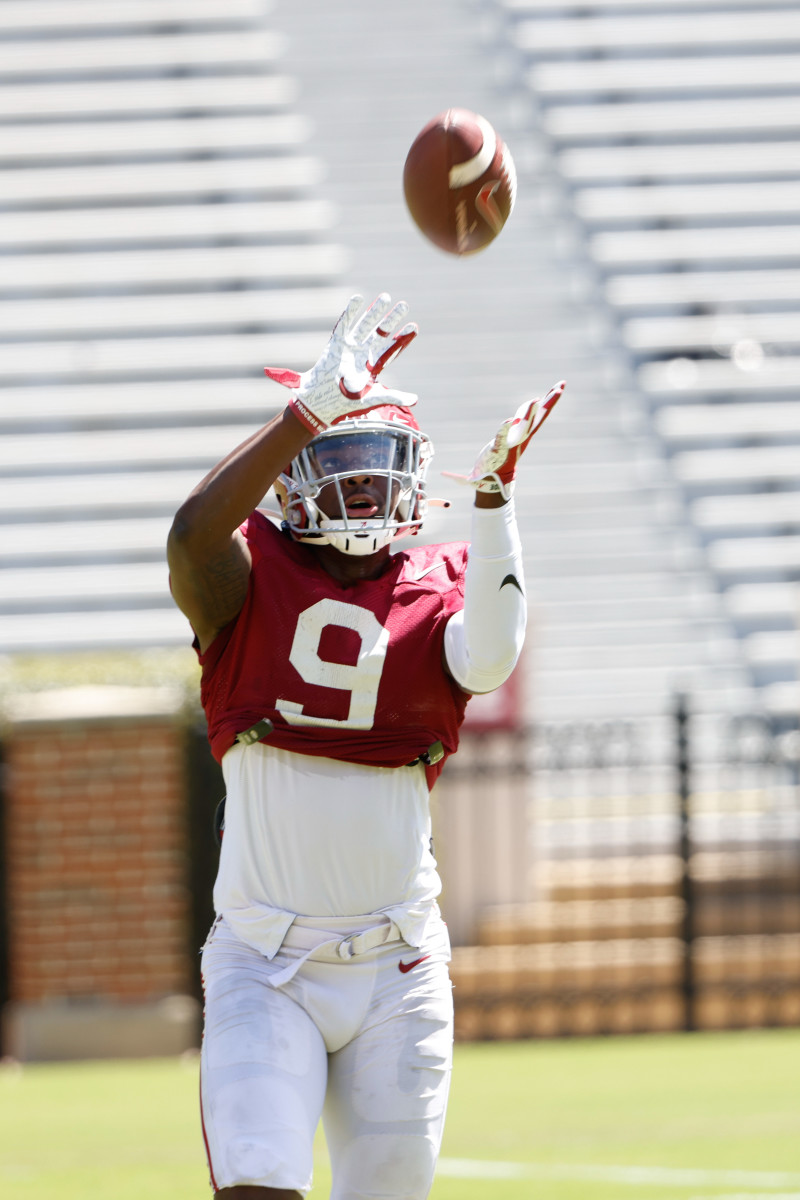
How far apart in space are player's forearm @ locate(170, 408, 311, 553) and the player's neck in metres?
0.32

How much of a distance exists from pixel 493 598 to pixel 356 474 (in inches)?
13.2

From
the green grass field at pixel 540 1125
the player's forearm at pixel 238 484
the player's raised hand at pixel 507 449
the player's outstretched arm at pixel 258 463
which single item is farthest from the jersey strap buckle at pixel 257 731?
the green grass field at pixel 540 1125

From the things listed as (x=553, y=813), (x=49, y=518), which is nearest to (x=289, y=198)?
(x=49, y=518)

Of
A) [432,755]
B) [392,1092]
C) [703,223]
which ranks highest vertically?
[703,223]

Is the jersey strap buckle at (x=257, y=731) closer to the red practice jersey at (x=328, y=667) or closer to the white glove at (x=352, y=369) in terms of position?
the red practice jersey at (x=328, y=667)

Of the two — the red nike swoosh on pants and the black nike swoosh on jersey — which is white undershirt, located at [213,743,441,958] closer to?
the red nike swoosh on pants

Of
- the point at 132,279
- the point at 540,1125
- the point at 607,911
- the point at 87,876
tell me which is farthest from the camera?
the point at 132,279

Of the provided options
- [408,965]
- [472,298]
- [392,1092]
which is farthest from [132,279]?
[392,1092]

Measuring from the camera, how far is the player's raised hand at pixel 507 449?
10.4 feet

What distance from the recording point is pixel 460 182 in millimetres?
3568

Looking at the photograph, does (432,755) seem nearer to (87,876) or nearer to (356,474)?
(356,474)

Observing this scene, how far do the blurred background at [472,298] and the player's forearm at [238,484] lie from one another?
10125mm

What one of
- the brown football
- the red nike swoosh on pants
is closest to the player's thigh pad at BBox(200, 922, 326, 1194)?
the red nike swoosh on pants

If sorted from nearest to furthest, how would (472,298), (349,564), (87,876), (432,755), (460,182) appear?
(432,755), (349,564), (460,182), (87,876), (472,298)
